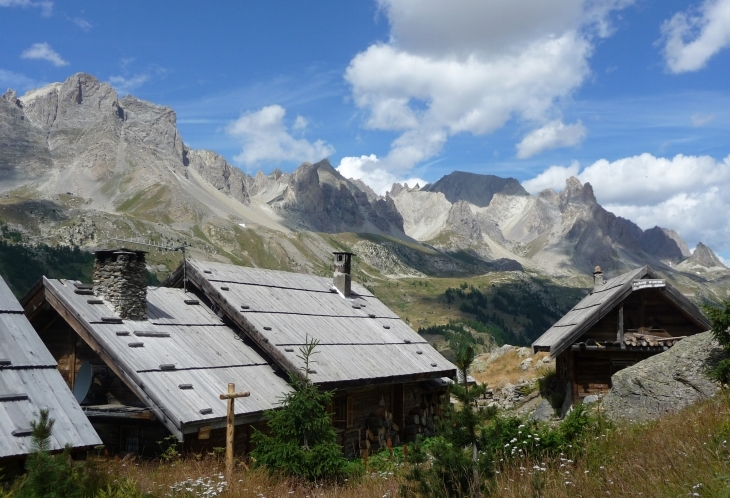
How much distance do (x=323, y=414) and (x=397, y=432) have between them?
1007 centimetres

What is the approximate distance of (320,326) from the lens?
21.9m

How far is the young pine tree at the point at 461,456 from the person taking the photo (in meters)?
8.52

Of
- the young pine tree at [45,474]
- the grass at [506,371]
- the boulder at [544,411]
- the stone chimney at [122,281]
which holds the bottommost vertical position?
the boulder at [544,411]

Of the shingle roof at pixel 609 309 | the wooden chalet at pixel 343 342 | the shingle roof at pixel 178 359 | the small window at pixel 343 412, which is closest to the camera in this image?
the shingle roof at pixel 178 359

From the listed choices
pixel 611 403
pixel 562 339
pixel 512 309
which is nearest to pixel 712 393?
pixel 611 403

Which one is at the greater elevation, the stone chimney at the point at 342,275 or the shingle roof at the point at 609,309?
the stone chimney at the point at 342,275

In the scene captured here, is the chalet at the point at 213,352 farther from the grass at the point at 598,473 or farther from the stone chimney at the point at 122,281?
the grass at the point at 598,473

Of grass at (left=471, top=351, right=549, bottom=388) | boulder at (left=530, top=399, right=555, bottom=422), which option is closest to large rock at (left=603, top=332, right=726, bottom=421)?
boulder at (left=530, top=399, right=555, bottom=422)

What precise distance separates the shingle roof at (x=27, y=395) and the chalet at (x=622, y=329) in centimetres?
1638

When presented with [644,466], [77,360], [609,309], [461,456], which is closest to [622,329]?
[609,309]

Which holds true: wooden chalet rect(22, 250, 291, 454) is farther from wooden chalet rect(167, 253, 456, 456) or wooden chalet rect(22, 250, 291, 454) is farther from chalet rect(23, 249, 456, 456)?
wooden chalet rect(167, 253, 456, 456)

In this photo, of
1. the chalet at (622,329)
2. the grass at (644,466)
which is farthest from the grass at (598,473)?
the chalet at (622,329)

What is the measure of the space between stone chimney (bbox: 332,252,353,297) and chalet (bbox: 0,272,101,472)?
14888 mm

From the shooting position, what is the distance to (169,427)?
14.2 m
